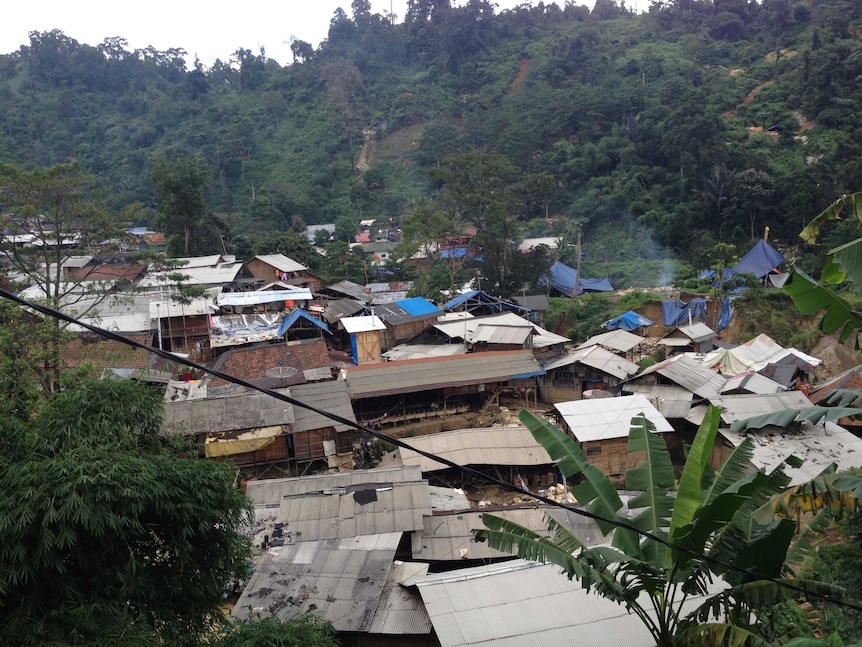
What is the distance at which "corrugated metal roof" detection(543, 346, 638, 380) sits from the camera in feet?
61.1

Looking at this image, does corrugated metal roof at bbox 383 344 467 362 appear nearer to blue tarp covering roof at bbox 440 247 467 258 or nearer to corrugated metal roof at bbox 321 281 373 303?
corrugated metal roof at bbox 321 281 373 303

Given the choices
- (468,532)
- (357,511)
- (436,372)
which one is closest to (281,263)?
(436,372)

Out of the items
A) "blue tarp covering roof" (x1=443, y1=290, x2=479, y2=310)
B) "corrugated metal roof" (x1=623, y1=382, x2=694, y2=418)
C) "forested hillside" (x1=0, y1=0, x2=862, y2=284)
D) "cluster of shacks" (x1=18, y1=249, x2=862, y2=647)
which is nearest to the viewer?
"cluster of shacks" (x1=18, y1=249, x2=862, y2=647)

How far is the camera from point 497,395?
18281 mm

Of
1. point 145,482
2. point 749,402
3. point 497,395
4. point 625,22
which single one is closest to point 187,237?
point 497,395

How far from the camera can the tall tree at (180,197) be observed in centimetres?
3194

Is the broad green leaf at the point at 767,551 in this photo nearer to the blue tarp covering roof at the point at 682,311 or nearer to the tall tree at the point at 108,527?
the tall tree at the point at 108,527

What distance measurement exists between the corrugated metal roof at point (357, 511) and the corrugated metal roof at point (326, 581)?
22cm

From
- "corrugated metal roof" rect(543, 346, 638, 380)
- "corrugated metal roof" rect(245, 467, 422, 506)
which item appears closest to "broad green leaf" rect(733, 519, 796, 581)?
"corrugated metal roof" rect(245, 467, 422, 506)

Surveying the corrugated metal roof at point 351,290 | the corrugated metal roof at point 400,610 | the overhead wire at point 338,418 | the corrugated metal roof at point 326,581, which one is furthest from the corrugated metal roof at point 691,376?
the corrugated metal roof at point 351,290

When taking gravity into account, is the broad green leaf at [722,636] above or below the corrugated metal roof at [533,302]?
above

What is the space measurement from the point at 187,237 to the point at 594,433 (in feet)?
85.9

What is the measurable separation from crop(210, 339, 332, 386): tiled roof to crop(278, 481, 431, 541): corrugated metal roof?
7.29 m

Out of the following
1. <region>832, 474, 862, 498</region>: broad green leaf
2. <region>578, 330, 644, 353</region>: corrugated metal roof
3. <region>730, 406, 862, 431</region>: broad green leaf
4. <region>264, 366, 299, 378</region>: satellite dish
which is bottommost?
<region>578, 330, 644, 353</region>: corrugated metal roof
